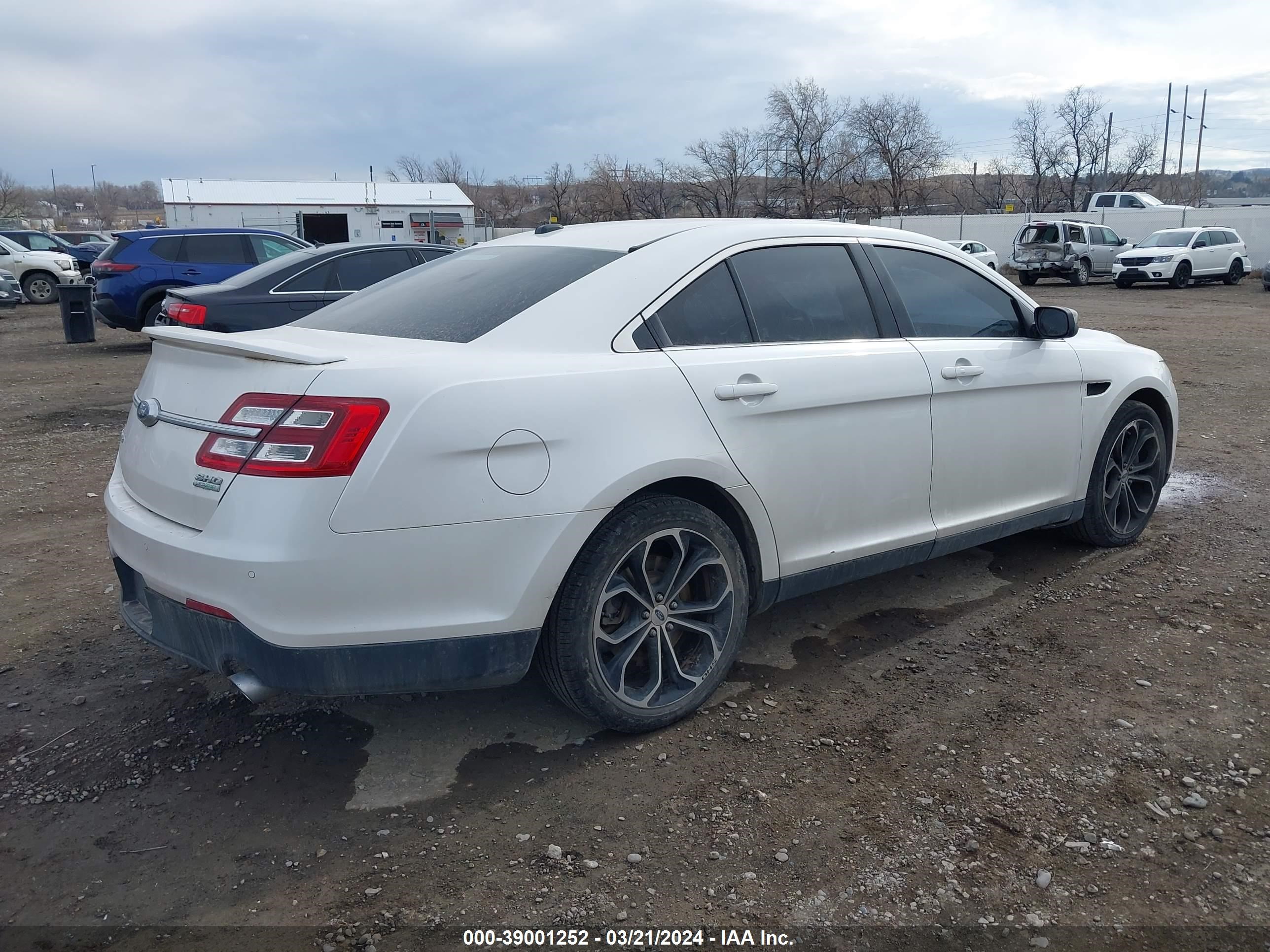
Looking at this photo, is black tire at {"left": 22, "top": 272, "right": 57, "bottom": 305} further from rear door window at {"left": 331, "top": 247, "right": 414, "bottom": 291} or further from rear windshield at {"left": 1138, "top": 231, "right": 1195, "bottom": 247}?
rear windshield at {"left": 1138, "top": 231, "right": 1195, "bottom": 247}

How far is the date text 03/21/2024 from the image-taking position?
7.65 feet

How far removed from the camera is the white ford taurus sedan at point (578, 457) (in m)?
2.69

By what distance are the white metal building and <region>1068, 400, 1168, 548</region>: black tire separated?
42.5 metres

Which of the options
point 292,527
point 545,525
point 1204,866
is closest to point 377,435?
point 292,527

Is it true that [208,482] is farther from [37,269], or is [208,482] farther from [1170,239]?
[1170,239]

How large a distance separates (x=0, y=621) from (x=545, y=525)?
2818 mm

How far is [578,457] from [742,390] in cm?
70

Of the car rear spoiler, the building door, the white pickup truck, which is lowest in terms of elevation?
the car rear spoiler

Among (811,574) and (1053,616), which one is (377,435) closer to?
(811,574)

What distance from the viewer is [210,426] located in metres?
2.85

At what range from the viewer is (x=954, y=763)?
10.2ft

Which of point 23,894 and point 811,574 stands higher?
point 811,574

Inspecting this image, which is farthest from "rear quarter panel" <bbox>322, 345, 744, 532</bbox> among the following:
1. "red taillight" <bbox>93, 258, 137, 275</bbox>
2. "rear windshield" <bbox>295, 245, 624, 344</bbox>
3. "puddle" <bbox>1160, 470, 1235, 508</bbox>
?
"red taillight" <bbox>93, 258, 137, 275</bbox>

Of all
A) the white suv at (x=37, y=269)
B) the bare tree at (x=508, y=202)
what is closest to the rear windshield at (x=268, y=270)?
the white suv at (x=37, y=269)
